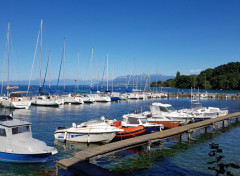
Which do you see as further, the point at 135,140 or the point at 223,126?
the point at 223,126

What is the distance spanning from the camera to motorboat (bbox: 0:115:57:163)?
16.1 meters

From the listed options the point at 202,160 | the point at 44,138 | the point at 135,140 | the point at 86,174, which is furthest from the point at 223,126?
the point at 86,174

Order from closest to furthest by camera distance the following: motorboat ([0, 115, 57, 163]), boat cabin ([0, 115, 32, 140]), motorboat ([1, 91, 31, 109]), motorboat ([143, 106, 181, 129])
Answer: motorboat ([0, 115, 57, 163])
boat cabin ([0, 115, 32, 140])
motorboat ([143, 106, 181, 129])
motorboat ([1, 91, 31, 109])

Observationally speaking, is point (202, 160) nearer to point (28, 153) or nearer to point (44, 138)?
point (28, 153)

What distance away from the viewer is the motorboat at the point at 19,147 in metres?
16.1

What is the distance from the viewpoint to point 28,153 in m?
16.0

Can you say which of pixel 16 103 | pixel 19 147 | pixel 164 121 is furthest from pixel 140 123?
pixel 16 103

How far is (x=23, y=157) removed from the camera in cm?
1617

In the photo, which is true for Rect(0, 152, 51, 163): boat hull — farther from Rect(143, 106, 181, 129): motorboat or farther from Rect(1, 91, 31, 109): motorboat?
Rect(1, 91, 31, 109): motorboat

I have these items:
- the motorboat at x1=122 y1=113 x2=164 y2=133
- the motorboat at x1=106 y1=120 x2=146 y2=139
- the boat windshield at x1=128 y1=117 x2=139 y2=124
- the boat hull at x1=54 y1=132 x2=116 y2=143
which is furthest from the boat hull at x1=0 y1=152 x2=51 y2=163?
the boat windshield at x1=128 y1=117 x2=139 y2=124

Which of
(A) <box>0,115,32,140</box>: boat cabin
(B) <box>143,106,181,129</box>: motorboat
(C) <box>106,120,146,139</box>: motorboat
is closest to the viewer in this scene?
(A) <box>0,115,32,140</box>: boat cabin

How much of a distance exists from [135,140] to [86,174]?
26.4 feet

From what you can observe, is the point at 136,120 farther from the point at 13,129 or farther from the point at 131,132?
the point at 13,129

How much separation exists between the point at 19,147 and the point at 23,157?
2.44 ft
